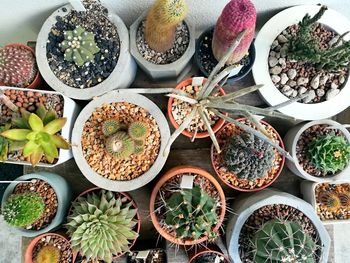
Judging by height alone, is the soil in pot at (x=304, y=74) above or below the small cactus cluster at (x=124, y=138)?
above

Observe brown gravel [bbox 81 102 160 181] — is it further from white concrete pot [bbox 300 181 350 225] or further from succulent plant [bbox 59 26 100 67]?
white concrete pot [bbox 300 181 350 225]

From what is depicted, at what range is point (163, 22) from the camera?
1.27 m

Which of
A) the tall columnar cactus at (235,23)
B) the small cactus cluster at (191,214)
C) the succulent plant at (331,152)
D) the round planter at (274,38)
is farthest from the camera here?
the round planter at (274,38)

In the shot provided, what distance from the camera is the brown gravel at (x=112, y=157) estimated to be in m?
1.50

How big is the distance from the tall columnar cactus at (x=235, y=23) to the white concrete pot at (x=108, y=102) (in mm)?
350

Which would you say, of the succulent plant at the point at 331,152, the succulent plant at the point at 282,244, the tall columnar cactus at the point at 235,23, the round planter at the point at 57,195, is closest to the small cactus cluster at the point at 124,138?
the round planter at the point at 57,195

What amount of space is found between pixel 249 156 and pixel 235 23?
0.46 metres

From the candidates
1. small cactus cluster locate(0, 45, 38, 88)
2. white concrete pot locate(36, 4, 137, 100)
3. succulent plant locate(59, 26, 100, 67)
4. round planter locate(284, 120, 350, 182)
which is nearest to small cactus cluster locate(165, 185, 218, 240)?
round planter locate(284, 120, 350, 182)

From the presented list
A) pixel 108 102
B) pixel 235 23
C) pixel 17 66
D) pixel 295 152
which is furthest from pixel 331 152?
pixel 17 66

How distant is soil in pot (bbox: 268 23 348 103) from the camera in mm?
1544

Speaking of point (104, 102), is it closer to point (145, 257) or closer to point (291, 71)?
point (145, 257)

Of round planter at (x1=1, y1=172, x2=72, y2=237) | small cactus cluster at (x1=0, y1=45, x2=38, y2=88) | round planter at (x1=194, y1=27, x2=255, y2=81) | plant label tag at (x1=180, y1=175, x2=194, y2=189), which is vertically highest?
round planter at (x1=194, y1=27, x2=255, y2=81)

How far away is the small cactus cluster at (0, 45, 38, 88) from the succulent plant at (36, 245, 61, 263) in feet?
2.10

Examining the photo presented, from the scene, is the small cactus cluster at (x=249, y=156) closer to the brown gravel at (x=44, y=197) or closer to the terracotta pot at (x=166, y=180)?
the terracotta pot at (x=166, y=180)
